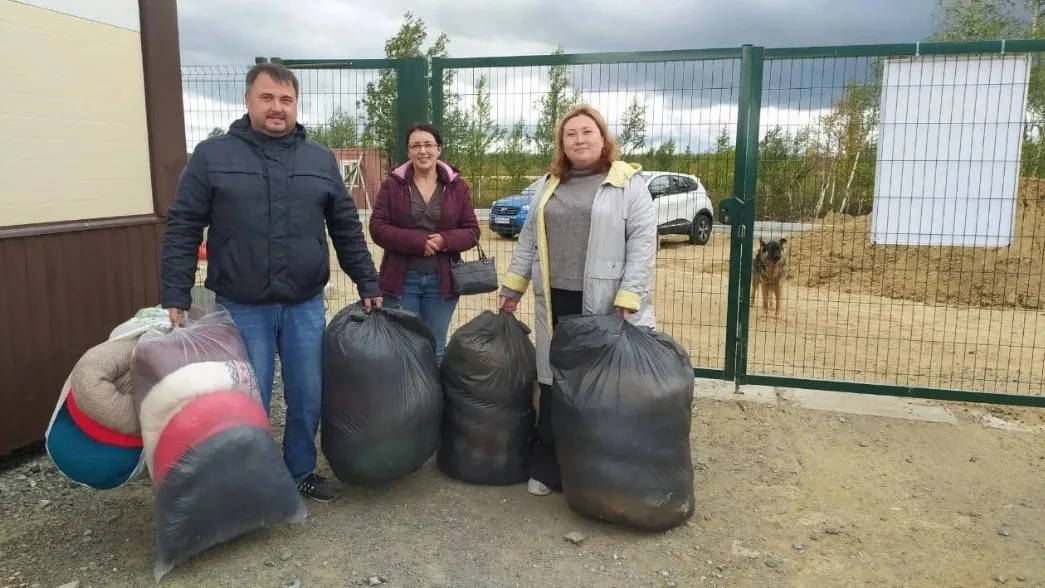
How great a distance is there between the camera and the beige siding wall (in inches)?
133

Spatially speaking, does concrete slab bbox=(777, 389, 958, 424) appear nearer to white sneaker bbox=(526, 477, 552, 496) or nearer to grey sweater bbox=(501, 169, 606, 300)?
white sneaker bbox=(526, 477, 552, 496)

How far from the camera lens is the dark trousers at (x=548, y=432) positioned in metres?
3.17

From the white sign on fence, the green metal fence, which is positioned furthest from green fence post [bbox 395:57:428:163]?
the white sign on fence

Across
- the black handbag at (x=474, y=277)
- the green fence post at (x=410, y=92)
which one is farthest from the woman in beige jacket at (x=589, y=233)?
the green fence post at (x=410, y=92)

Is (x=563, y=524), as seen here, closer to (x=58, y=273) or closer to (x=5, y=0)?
(x=58, y=273)

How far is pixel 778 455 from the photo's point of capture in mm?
3762

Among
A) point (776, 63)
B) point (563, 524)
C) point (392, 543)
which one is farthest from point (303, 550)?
point (776, 63)

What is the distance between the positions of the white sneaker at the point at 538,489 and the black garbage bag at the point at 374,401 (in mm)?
Result: 510

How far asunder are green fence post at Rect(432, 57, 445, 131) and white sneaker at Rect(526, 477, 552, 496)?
2.32 meters

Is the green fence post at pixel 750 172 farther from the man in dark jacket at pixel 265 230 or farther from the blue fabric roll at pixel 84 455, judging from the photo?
the blue fabric roll at pixel 84 455

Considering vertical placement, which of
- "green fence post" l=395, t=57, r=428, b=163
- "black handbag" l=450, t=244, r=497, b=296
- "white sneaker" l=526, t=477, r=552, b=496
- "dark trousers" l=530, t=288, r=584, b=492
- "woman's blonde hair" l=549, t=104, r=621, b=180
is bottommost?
"white sneaker" l=526, t=477, r=552, b=496

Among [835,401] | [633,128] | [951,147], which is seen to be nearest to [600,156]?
[633,128]

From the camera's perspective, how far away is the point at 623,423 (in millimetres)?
2762

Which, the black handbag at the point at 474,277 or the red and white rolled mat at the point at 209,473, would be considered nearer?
the red and white rolled mat at the point at 209,473
